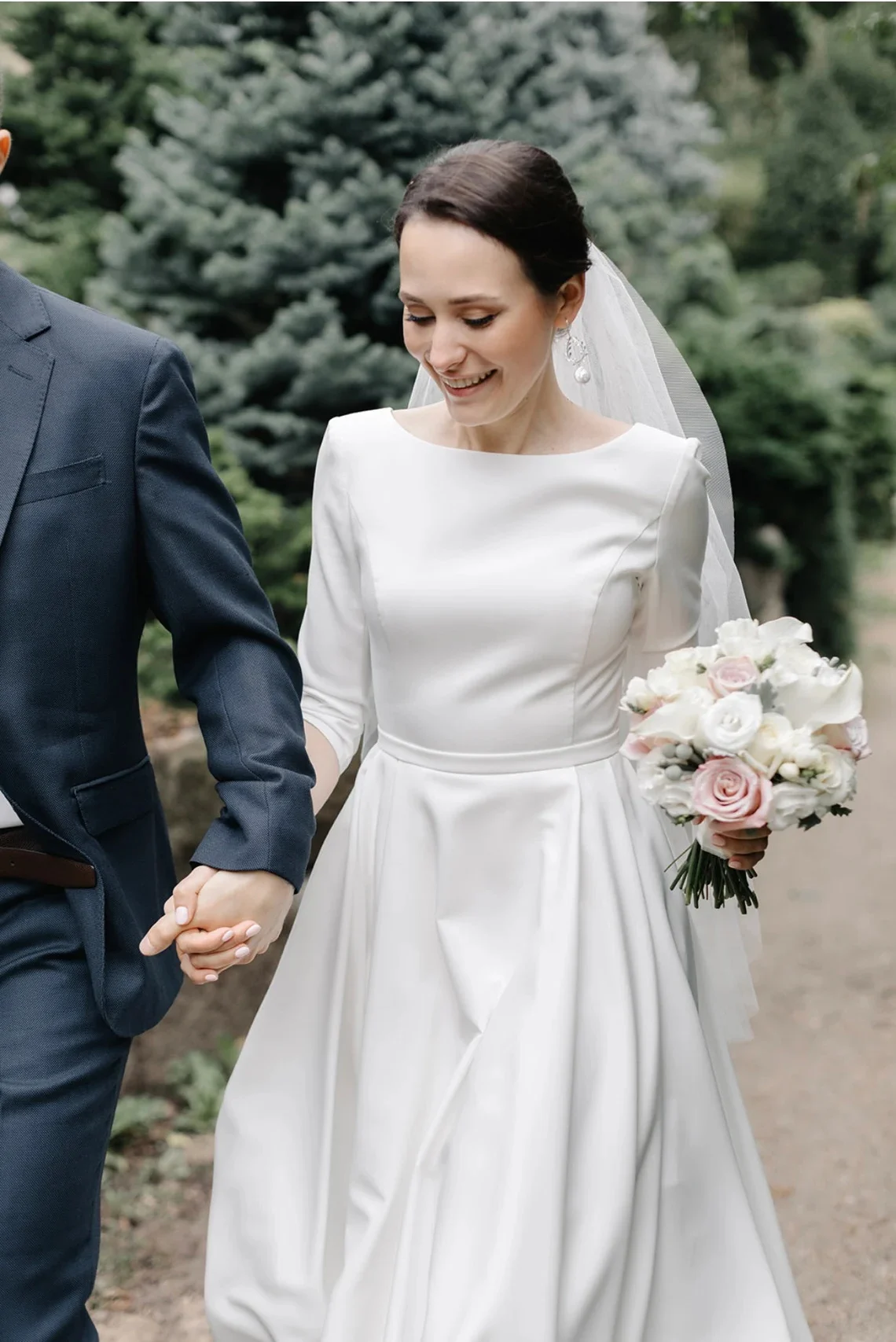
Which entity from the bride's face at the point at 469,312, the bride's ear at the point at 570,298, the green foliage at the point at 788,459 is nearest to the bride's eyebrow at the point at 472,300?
the bride's face at the point at 469,312

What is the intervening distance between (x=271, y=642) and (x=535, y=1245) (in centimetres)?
104

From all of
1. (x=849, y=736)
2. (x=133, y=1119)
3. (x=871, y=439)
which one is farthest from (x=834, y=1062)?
(x=871, y=439)

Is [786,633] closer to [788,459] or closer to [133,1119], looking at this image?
[133,1119]

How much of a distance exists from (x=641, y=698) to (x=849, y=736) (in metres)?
0.35

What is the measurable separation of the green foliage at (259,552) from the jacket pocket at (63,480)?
3.42 m

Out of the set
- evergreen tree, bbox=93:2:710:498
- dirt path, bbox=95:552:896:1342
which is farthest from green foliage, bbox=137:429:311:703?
dirt path, bbox=95:552:896:1342

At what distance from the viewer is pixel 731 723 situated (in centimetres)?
263

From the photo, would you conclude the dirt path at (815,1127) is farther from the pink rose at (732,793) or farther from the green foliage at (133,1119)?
the pink rose at (732,793)

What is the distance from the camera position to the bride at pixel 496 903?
272 cm

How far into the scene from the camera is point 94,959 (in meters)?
2.47

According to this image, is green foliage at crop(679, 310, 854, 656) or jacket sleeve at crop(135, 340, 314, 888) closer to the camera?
jacket sleeve at crop(135, 340, 314, 888)

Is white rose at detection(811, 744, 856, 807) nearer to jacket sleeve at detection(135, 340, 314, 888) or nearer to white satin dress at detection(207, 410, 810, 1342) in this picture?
white satin dress at detection(207, 410, 810, 1342)

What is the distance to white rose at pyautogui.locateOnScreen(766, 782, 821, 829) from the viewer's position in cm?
260

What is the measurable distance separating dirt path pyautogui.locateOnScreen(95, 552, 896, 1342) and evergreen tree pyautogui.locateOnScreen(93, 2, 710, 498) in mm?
2878
